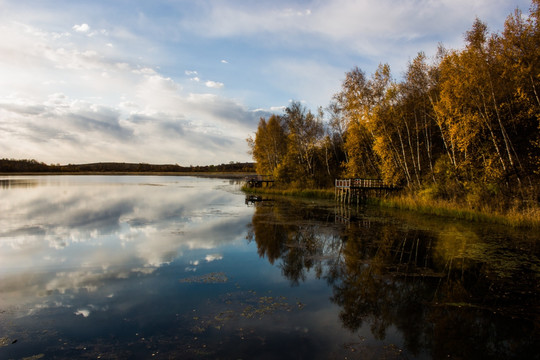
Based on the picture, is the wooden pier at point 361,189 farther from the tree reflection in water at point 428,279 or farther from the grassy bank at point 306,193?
the tree reflection in water at point 428,279

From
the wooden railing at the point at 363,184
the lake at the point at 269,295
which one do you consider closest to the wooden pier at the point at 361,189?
the wooden railing at the point at 363,184

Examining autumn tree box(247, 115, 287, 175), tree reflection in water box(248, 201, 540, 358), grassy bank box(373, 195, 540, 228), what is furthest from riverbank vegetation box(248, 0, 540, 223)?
autumn tree box(247, 115, 287, 175)

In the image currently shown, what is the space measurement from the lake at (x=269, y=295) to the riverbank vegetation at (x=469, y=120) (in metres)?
4.02

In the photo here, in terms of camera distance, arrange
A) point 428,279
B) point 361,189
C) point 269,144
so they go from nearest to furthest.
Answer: point 428,279, point 361,189, point 269,144

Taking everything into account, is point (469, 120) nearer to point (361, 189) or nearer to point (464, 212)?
point (464, 212)

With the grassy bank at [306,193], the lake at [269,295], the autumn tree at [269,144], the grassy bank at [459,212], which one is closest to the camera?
the lake at [269,295]

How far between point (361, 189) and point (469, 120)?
1372 cm

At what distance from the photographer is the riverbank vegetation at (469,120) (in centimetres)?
1664

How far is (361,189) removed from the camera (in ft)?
104

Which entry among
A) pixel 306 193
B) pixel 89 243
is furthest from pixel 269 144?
pixel 89 243

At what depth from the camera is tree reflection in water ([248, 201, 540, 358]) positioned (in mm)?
5855

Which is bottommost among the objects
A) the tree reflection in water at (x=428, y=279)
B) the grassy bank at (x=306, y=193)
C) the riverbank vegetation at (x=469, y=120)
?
the tree reflection in water at (x=428, y=279)

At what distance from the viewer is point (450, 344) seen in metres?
5.52

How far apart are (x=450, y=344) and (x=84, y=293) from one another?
7.48m
